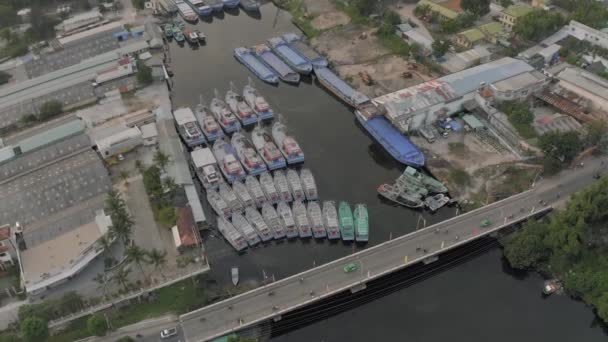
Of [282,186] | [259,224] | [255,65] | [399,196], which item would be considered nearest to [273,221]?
[259,224]

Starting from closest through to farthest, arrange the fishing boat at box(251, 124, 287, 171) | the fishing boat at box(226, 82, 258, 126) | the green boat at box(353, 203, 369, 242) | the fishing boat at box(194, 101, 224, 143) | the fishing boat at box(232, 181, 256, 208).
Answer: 1. the green boat at box(353, 203, 369, 242)
2. the fishing boat at box(232, 181, 256, 208)
3. the fishing boat at box(251, 124, 287, 171)
4. the fishing boat at box(194, 101, 224, 143)
5. the fishing boat at box(226, 82, 258, 126)

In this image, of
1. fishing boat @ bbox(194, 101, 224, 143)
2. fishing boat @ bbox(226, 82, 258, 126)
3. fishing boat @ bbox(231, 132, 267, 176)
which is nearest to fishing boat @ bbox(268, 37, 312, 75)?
fishing boat @ bbox(226, 82, 258, 126)

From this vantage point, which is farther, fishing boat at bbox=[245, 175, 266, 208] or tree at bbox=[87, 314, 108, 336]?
fishing boat at bbox=[245, 175, 266, 208]

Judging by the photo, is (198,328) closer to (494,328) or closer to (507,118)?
(494,328)

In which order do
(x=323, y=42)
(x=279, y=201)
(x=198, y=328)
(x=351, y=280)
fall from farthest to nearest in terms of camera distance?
(x=323, y=42) < (x=279, y=201) < (x=351, y=280) < (x=198, y=328)

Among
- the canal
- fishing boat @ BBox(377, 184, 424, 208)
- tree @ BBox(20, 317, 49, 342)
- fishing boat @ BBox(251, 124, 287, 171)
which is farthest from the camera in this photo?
fishing boat @ BBox(251, 124, 287, 171)

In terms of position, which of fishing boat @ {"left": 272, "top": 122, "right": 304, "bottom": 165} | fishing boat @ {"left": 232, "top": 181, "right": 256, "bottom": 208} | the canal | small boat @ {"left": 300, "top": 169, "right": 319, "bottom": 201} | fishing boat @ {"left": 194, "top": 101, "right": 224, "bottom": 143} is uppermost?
fishing boat @ {"left": 194, "top": 101, "right": 224, "bottom": 143}

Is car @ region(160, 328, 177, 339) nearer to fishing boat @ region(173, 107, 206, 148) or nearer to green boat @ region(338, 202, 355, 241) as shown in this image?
green boat @ region(338, 202, 355, 241)

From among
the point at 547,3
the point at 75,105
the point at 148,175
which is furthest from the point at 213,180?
the point at 547,3
